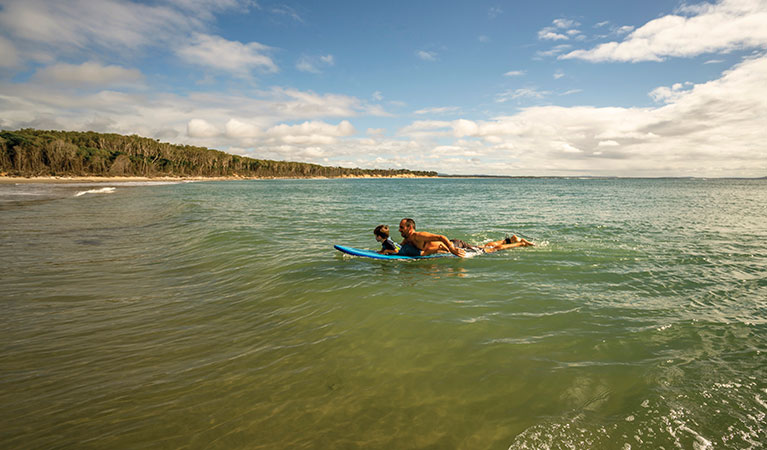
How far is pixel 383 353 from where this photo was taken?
4809 millimetres

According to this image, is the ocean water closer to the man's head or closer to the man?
the man

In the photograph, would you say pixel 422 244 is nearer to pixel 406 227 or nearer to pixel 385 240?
pixel 406 227

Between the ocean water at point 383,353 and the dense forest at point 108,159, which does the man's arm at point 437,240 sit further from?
the dense forest at point 108,159

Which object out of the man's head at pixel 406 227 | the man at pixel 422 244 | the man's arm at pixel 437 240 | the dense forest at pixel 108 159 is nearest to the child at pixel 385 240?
the man at pixel 422 244

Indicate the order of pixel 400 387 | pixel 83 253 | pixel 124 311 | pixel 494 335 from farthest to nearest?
pixel 83 253 < pixel 124 311 < pixel 494 335 < pixel 400 387

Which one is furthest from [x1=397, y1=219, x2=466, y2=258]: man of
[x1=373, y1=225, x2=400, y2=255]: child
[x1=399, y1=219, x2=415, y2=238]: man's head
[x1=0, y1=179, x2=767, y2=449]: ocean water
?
[x1=0, y1=179, x2=767, y2=449]: ocean water

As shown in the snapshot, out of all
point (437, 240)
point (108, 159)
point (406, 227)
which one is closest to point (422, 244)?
point (437, 240)

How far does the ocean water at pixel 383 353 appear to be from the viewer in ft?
10.8

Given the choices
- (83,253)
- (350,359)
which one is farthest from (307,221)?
(350,359)

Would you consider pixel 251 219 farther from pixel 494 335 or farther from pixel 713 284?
pixel 713 284

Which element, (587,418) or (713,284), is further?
(713,284)

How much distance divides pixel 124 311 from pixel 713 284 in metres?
13.3

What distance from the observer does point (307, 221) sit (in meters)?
20.2

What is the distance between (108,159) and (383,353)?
126797 millimetres
